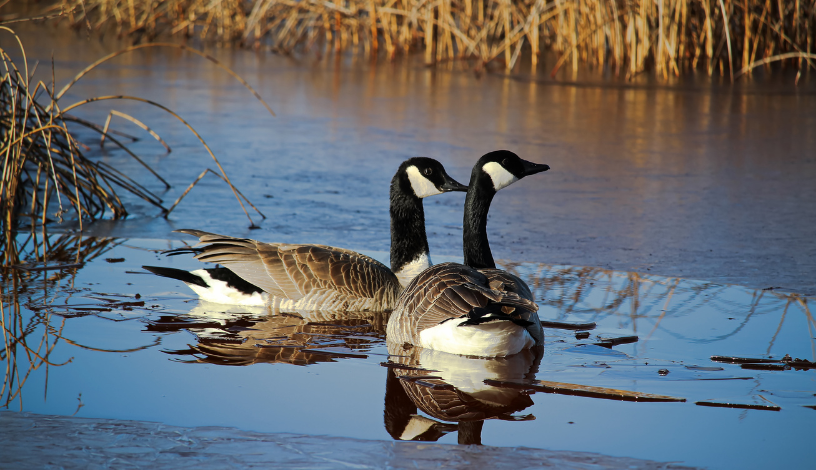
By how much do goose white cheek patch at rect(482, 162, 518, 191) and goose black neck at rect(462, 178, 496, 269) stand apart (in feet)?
0.10

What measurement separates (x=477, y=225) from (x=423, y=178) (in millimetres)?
579

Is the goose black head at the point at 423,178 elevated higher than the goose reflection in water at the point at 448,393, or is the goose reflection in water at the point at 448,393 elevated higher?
the goose black head at the point at 423,178

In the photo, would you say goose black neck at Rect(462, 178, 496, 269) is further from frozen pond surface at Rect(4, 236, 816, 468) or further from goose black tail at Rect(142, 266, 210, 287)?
goose black tail at Rect(142, 266, 210, 287)

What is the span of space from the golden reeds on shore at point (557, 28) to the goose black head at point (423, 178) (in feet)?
23.7

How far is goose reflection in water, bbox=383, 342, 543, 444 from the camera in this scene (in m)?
3.06

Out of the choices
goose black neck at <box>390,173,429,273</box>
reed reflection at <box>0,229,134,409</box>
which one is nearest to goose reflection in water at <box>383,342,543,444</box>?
goose black neck at <box>390,173,429,273</box>

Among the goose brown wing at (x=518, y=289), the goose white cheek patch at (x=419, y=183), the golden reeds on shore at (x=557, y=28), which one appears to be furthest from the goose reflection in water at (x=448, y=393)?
the golden reeds on shore at (x=557, y=28)

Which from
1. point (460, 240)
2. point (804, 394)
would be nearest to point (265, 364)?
point (804, 394)

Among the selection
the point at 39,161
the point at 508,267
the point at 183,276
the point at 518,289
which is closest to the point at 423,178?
the point at 508,267

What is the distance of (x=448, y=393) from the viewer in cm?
338

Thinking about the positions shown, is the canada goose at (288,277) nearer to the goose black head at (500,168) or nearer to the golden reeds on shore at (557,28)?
the goose black head at (500,168)

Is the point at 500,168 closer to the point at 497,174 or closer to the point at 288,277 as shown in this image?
the point at 497,174

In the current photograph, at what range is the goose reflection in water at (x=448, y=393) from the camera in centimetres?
306

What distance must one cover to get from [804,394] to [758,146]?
20.7 feet
